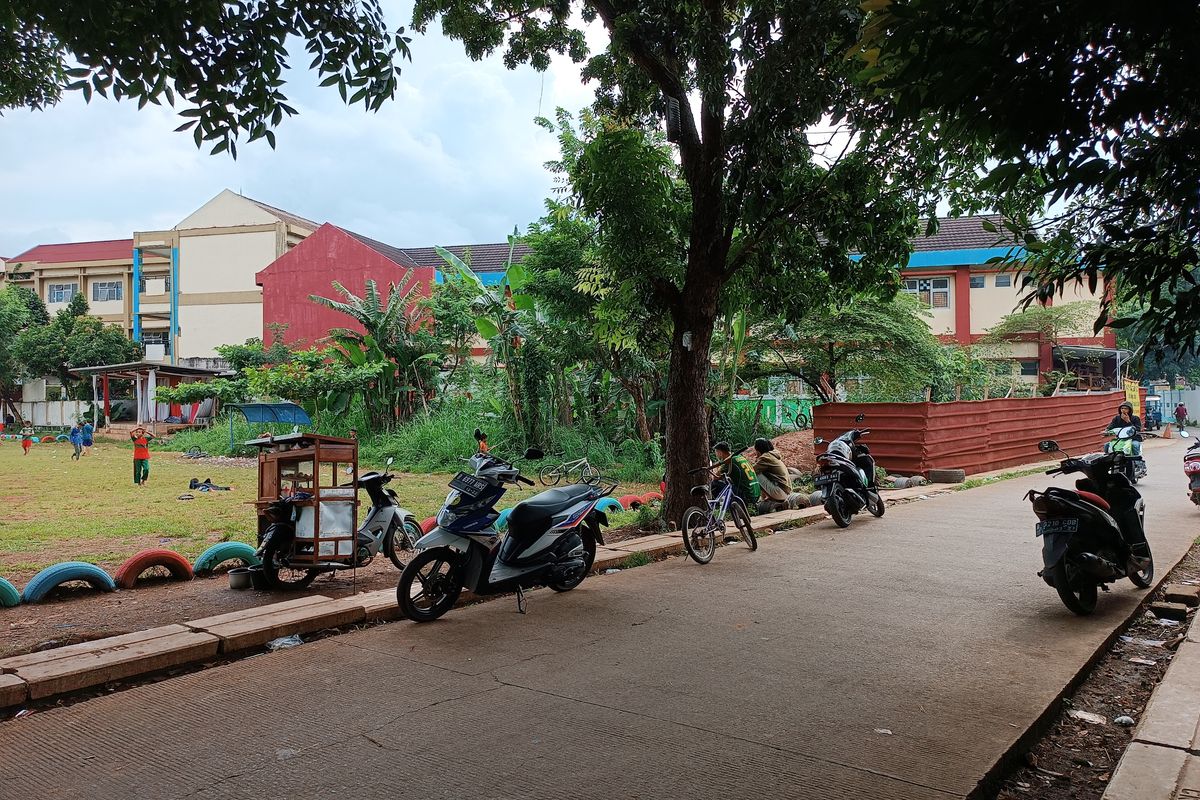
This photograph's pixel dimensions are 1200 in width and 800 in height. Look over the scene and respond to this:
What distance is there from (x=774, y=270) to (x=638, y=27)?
311 centimetres

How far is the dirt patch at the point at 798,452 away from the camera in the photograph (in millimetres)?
16250

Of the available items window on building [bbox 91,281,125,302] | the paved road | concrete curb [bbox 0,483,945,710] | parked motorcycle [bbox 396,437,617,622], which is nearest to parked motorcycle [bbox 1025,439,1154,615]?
the paved road

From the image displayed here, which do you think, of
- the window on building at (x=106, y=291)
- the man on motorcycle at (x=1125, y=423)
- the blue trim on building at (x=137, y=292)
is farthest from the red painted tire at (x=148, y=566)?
the window on building at (x=106, y=291)

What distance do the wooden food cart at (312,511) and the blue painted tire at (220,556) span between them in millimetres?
731

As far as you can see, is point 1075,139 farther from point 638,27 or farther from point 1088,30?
point 638,27

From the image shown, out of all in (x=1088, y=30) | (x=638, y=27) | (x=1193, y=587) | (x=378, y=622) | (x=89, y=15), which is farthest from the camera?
(x=638, y=27)

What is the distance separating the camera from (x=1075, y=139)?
3.14 m

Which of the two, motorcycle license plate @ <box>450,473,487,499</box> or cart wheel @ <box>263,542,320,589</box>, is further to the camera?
cart wheel @ <box>263,542,320,589</box>

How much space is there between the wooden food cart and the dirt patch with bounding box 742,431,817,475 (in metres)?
10.1

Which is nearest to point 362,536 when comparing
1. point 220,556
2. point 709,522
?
point 220,556

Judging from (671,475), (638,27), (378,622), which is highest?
(638,27)

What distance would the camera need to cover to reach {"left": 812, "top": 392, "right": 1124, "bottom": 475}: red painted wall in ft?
51.0

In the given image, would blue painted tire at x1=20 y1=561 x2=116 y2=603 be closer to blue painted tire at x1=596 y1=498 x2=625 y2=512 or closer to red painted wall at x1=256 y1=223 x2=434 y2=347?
blue painted tire at x1=596 y1=498 x2=625 y2=512

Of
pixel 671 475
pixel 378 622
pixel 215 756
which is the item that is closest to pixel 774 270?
pixel 671 475
